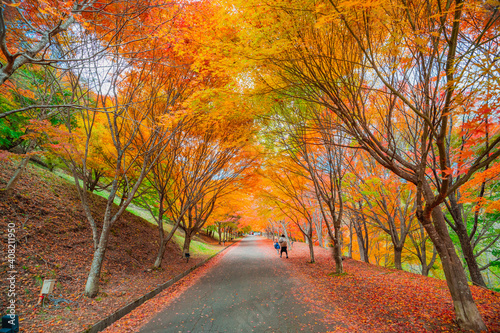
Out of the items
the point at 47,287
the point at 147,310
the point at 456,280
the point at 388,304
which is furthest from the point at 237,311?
the point at 456,280

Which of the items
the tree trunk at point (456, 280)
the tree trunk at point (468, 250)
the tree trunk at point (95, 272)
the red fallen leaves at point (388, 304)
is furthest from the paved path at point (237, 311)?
the tree trunk at point (468, 250)

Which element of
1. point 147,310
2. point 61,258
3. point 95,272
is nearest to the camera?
point 147,310

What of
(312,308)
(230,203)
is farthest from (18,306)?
(230,203)

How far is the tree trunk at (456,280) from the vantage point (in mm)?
3682

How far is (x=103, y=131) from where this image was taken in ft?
29.6

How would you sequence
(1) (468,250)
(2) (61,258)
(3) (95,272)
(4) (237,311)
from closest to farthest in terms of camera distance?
1. (4) (237,311)
2. (3) (95,272)
3. (2) (61,258)
4. (1) (468,250)

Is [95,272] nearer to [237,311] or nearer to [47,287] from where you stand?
[47,287]

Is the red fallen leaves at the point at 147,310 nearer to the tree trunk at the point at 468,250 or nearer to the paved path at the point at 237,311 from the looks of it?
the paved path at the point at 237,311

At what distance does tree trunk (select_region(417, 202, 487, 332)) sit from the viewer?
368 cm

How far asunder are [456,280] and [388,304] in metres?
1.88

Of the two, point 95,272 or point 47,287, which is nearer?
point 47,287

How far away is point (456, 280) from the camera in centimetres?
392

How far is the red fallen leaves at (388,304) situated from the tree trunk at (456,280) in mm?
240

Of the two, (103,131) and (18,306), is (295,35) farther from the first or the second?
(103,131)
